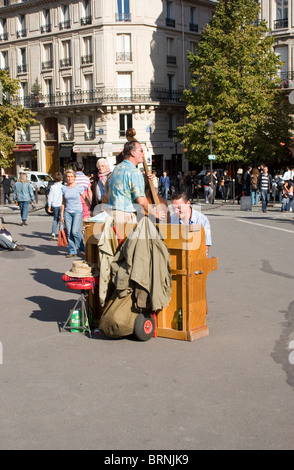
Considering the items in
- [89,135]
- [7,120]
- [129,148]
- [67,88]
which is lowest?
[129,148]

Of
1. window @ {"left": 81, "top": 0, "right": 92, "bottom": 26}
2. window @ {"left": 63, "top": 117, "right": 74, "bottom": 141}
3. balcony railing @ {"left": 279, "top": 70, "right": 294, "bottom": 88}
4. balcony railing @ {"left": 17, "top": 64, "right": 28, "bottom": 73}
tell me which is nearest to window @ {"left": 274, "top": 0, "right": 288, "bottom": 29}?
balcony railing @ {"left": 279, "top": 70, "right": 294, "bottom": 88}

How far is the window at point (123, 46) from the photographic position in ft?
173

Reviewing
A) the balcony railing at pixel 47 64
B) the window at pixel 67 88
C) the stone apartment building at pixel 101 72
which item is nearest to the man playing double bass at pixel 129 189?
the stone apartment building at pixel 101 72

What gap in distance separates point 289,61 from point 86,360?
1702 inches

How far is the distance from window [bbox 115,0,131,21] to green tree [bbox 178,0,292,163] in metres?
11.2

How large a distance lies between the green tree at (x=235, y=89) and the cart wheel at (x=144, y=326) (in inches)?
1370

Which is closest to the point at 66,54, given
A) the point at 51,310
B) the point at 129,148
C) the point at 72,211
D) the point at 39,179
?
the point at 39,179

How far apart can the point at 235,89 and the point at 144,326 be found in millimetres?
36857

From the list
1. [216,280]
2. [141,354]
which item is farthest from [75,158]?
[141,354]

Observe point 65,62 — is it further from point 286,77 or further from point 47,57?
point 286,77

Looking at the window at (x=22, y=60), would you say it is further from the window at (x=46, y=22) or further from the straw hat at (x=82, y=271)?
the straw hat at (x=82, y=271)

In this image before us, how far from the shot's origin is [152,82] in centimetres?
5366

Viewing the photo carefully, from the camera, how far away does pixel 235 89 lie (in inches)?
1644

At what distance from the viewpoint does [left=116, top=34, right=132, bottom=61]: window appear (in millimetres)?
52625
